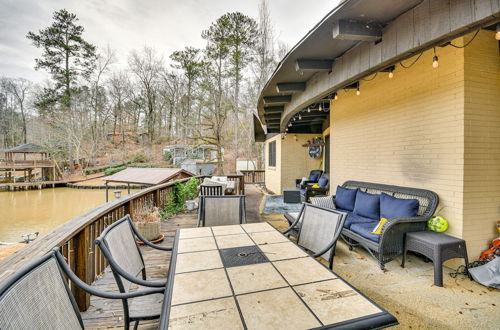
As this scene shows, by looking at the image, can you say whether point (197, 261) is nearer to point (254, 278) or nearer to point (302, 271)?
point (254, 278)

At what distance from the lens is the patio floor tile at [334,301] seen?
980mm

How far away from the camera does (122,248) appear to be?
1.59 meters

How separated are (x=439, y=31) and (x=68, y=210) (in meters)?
16.3

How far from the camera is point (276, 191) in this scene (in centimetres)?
945

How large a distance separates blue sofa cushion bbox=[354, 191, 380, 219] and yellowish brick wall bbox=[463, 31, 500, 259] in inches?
43.0

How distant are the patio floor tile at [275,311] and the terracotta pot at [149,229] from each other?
2.93m

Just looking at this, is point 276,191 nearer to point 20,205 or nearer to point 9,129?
point 20,205

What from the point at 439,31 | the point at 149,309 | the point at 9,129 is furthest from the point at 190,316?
the point at 9,129

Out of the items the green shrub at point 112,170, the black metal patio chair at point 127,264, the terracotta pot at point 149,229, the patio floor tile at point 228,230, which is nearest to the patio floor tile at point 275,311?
the black metal patio chair at point 127,264

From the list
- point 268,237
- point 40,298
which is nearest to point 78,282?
point 40,298

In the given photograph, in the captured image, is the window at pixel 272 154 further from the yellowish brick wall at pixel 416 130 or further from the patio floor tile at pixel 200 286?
the patio floor tile at pixel 200 286

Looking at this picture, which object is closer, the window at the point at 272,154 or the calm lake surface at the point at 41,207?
the window at the point at 272,154

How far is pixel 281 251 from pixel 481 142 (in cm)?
305

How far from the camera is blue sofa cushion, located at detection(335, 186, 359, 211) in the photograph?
432cm
